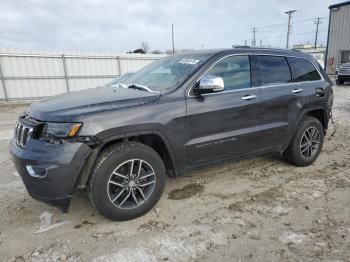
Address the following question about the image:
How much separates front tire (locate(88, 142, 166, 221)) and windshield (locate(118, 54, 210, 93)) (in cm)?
82

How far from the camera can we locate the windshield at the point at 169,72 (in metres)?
3.26

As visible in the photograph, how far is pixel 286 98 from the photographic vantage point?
3961 mm

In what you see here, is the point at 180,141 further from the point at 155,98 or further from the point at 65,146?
the point at 65,146

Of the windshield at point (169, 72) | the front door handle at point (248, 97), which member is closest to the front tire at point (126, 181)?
the windshield at point (169, 72)

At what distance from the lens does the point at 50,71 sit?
14617mm

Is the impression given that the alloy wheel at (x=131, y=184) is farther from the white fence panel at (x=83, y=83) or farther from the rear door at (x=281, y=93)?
the white fence panel at (x=83, y=83)

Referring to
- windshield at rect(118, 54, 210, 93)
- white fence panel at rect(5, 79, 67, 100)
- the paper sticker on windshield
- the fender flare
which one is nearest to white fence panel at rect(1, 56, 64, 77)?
white fence panel at rect(5, 79, 67, 100)

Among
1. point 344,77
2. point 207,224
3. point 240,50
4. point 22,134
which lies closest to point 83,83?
point 240,50

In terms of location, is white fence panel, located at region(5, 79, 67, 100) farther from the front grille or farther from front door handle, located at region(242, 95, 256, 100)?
front door handle, located at region(242, 95, 256, 100)

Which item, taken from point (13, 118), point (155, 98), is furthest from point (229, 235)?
point (13, 118)

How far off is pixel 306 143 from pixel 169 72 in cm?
254

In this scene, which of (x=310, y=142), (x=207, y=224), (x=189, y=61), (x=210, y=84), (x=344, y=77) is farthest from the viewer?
(x=344, y=77)

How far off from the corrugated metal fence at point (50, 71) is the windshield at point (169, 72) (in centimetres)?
1244

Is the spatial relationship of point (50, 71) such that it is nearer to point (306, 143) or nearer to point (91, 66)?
point (91, 66)
